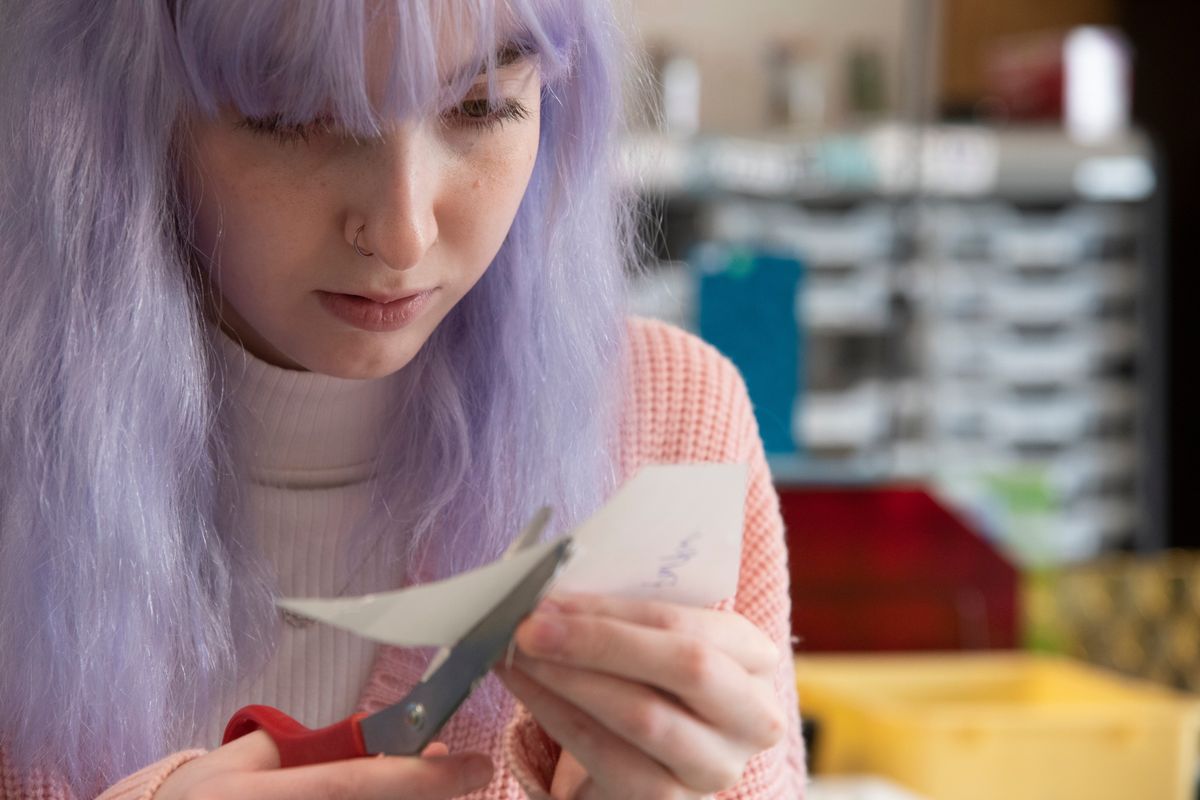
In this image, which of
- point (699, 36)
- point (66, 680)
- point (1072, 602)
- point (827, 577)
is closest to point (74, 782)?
point (66, 680)

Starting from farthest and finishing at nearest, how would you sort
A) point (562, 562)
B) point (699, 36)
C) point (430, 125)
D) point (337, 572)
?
point (699, 36) < point (337, 572) < point (430, 125) < point (562, 562)

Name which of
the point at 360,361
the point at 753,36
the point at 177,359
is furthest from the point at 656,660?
the point at 753,36

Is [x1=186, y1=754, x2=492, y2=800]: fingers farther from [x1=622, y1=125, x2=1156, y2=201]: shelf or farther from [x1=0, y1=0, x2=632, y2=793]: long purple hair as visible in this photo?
[x1=622, y1=125, x2=1156, y2=201]: shelf

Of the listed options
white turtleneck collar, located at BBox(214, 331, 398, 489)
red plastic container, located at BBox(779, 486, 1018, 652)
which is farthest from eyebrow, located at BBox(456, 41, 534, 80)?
red plastic container, located at BBox(779, 486, 1018, 652)

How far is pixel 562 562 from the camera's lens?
Answer: 66cm

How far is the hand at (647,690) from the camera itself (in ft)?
2.21

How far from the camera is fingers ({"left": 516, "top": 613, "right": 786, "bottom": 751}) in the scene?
0.67m

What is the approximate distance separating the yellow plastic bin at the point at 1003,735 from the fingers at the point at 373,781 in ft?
4.20

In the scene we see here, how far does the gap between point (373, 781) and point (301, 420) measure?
360 millimetres

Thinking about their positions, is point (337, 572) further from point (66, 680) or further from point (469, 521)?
point (66, 680)

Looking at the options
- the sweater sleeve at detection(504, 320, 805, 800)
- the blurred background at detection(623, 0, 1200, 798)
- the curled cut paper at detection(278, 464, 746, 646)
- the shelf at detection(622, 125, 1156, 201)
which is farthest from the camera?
the shelf at detection(622, 125, 1156, 201)

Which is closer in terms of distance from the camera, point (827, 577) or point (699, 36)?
point (827, 577)

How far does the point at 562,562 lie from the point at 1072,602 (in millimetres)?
2015

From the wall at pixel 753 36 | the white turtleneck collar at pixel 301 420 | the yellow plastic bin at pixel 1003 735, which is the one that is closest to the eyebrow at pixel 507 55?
the white turtleneck collar at pixel 301 420
